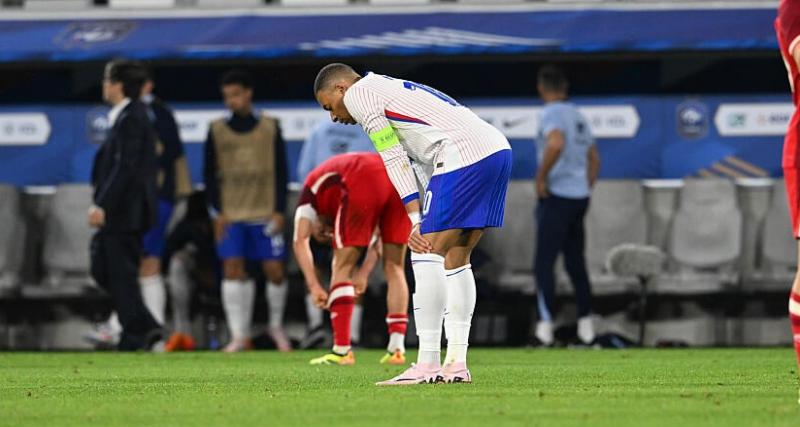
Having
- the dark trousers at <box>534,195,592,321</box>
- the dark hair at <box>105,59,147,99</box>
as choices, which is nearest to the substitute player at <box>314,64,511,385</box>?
the dark hair at <box>105,59,147,99</box>

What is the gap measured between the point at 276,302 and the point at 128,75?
8.14 feet

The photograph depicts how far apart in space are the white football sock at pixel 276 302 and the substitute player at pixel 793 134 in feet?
29.8

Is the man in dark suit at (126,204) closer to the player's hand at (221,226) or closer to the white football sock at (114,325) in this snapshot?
the player's hand at (221,226)

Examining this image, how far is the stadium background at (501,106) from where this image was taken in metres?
16.7

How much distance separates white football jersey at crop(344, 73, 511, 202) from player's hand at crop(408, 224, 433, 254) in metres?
0.17

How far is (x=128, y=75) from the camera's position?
50.1ft

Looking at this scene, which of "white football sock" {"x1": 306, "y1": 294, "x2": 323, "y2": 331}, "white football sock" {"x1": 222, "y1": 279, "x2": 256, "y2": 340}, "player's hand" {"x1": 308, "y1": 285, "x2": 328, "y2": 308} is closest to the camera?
"player's hand" {"x1": 308, "y1": 285, "x2": 328, "y2": 308}

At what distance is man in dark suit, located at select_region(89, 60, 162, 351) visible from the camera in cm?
1507

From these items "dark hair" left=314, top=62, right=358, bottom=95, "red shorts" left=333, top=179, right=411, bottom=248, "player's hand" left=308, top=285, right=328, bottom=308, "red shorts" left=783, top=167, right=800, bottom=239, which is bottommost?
"player's hand" left=308, top=285, right=328, bottom=308

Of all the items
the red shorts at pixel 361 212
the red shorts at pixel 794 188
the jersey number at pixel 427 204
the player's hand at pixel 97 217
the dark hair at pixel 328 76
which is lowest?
the player's hand at pixel 97 217

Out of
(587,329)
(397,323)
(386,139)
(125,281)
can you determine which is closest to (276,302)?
(125,281)

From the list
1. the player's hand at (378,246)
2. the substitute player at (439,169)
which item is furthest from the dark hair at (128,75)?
the substitute player at (439,169)

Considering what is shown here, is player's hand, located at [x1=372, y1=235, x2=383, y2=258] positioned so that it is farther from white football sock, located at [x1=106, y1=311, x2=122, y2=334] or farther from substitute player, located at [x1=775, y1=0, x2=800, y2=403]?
substitute player, located at [x1=775, y1=0, x2=800, y2=403]

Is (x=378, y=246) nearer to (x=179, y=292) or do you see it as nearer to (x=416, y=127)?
(x=416, y=127)
